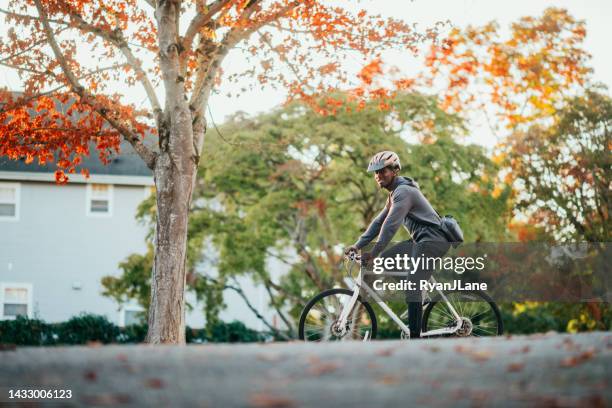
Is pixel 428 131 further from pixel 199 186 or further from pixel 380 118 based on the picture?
pixel 199 186

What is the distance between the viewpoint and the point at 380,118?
2080 centimetres

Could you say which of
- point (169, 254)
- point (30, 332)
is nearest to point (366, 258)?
point (169, 254)

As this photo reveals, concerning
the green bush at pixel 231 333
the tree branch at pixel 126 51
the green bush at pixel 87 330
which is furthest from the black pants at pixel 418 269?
the green bush at pixel 87 330

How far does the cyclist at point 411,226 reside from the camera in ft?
27.1

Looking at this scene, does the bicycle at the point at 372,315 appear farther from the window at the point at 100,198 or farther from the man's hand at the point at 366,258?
the window at the point at 100,198

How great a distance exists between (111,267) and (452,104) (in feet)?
42.2

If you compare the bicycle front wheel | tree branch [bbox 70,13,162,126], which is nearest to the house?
tree branch [bbox 70,13,162,126]

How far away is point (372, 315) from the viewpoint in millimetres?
8516

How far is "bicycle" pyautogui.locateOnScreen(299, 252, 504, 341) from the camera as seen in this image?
8531 mm

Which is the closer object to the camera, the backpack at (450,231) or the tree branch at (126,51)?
the backpack at (450,231)

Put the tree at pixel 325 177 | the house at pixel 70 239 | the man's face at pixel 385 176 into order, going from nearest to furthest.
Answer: the man's face at pixel 385 176 < the tree at pixel 325 177 < the house at pixel 70 239

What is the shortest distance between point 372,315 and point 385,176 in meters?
1.45

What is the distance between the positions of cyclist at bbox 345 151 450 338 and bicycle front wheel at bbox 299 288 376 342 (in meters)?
0.42

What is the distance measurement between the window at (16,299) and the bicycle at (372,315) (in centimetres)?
2126
